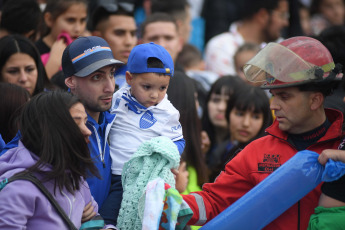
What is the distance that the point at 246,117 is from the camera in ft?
20.5

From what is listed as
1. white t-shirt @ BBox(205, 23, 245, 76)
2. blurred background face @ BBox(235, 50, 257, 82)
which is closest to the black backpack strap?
blurred background face @ BBox(235, 50, 257, 82)

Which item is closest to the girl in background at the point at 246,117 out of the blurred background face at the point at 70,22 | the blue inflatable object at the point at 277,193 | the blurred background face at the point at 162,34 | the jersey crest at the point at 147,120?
the blurred background face at the point at 162,34

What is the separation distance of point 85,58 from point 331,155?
Answer: 1.67 meters

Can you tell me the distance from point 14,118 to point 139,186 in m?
1.17

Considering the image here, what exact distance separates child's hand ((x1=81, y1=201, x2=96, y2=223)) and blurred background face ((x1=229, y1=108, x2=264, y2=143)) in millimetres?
2846

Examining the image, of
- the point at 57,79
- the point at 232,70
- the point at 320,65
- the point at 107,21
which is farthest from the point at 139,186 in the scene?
the point at 232,70

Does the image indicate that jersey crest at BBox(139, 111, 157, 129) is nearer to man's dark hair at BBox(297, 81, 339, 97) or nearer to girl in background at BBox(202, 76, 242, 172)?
man's dark hair at BBox(297, 81, 339, 97)

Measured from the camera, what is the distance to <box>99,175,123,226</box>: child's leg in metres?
3.92

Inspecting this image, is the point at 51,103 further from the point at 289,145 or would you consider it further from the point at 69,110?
the point at 289,145

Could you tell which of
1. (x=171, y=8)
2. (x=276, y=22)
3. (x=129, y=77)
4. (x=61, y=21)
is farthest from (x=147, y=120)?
(x=276, y=22)

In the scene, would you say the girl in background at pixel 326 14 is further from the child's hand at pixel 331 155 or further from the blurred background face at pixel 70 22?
the child's hand at pixel 331 155

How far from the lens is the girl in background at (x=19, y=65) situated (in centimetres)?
537

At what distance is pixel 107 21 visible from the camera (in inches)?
254

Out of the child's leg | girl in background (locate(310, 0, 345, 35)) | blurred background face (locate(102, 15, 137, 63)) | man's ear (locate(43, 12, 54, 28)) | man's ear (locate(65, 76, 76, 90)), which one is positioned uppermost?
girl in background (locate(310, 0, 345, 35))
